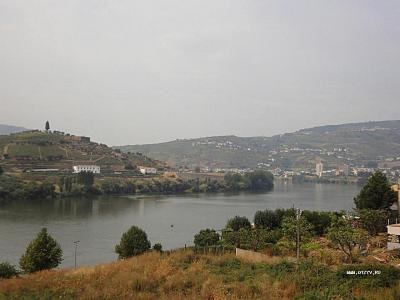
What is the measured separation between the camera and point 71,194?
4762 cm

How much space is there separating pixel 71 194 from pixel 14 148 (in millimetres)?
21526

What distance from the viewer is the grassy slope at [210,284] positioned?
18.5 ft

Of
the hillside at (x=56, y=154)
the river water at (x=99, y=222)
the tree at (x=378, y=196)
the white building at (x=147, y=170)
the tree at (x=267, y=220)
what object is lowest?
the river water at (x=99, y=222)

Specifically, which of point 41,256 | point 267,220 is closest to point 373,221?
point 267,220

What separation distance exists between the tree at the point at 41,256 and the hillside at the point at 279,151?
104 meters

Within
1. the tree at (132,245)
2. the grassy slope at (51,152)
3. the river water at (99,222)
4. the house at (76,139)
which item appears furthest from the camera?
the house at (76,139)

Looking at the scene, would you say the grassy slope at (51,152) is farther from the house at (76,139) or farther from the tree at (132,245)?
the tree at (132,245)

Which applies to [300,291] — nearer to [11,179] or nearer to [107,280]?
[107,280]

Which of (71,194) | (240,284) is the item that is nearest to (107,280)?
(240,284)

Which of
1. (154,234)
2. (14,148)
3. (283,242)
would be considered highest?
(14,148)

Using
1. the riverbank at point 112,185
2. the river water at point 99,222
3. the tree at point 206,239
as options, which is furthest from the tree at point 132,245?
the riverbank at point 112,185

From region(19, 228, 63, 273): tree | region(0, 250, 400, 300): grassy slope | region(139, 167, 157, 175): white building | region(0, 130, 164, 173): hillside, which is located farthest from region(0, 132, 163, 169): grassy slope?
region(0, 250, 400, 300): grassy slope

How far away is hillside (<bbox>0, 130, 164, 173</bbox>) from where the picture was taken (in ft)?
197

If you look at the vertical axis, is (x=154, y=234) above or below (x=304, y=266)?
below
